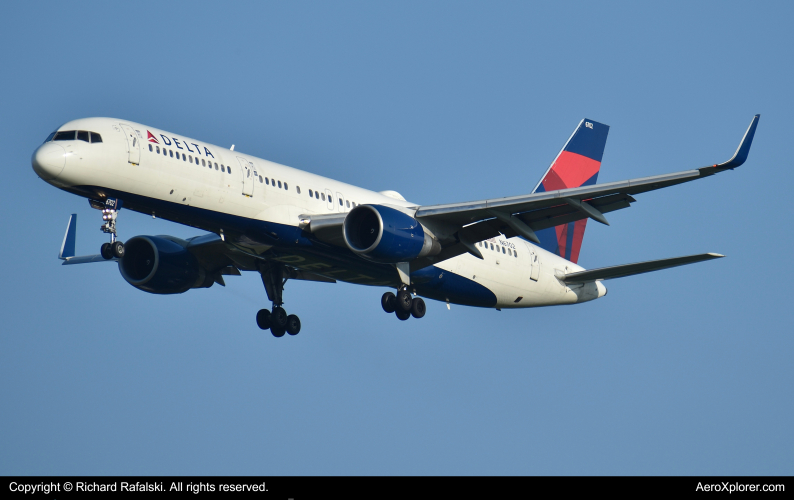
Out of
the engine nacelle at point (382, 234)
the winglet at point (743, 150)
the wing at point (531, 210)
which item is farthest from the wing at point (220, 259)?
the winglet at point (743, 150)

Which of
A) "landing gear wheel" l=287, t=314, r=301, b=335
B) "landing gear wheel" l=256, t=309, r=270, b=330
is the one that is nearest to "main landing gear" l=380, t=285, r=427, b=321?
"landing gear wheel" l=287, t=314, r=301, b=335

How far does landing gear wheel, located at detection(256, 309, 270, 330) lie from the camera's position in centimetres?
3928

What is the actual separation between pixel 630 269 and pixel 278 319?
1337cm

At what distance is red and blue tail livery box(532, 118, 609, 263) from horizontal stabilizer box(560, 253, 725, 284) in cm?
291

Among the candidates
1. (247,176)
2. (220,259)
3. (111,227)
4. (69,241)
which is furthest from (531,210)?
(69,241)

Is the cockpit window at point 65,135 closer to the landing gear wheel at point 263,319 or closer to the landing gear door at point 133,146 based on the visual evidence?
the landing gear door at point 133,146

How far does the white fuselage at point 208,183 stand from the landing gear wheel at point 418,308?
63.2 inches

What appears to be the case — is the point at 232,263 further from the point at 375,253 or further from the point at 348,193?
the point at 375,253

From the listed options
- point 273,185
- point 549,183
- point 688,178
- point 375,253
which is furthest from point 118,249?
point 549,183

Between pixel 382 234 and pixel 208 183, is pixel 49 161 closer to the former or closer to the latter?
pixel 208 183

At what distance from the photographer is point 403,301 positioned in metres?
36.0

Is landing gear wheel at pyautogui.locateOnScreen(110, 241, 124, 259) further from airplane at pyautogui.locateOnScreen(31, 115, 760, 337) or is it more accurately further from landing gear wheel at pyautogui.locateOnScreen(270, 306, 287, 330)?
landing gear wheel at pyautogui.locateOnScreen(270, 306, 287, 330)

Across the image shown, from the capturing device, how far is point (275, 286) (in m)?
39.0

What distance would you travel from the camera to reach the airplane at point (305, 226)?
30109 millimetres
